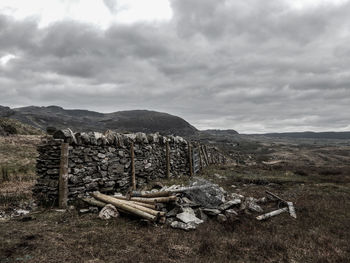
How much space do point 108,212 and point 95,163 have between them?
9.89 ft

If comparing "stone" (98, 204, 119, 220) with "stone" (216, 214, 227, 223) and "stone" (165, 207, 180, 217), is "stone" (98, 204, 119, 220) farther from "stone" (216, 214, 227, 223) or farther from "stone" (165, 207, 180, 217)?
"stone" (216, 214, 227, 223)

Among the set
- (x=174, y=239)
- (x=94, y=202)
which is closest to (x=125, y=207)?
(x=94, y=202)

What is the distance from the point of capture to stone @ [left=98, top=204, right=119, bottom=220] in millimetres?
6407

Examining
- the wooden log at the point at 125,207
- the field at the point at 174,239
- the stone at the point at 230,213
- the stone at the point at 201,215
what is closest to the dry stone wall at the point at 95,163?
the field at the point at 174,239

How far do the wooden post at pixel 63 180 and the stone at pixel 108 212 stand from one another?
1.95 m

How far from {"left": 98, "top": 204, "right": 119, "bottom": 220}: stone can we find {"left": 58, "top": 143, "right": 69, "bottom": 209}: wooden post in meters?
1.95

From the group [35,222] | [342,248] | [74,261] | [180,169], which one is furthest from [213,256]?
[180,169]

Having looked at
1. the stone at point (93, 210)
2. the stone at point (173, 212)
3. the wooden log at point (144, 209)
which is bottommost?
the stone at point (93, 210)

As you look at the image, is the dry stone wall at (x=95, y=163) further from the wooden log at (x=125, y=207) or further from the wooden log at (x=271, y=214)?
the wooden log at (x=271, y=214)

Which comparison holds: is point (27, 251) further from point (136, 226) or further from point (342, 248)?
point (342, 248)

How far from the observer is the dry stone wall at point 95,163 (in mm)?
7945

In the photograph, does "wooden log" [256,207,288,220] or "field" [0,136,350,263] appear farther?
"wooden log" [256,207,288,220]

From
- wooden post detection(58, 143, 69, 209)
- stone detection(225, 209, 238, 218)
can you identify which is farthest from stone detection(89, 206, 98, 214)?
stone detection(225, 209, 238, 218)

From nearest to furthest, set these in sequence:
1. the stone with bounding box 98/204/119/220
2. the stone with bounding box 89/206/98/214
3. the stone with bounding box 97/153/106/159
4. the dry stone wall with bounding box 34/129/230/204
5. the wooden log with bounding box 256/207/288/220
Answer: the stone with bounding box 98/204/119/220 → the wooden log with bounding box 256/207/288/220 → the stone with bounding box 89/206/98/214 → the dry stone wall with bounding box 34/129/230/204 → the stone with bounding box 97/153/106/159
